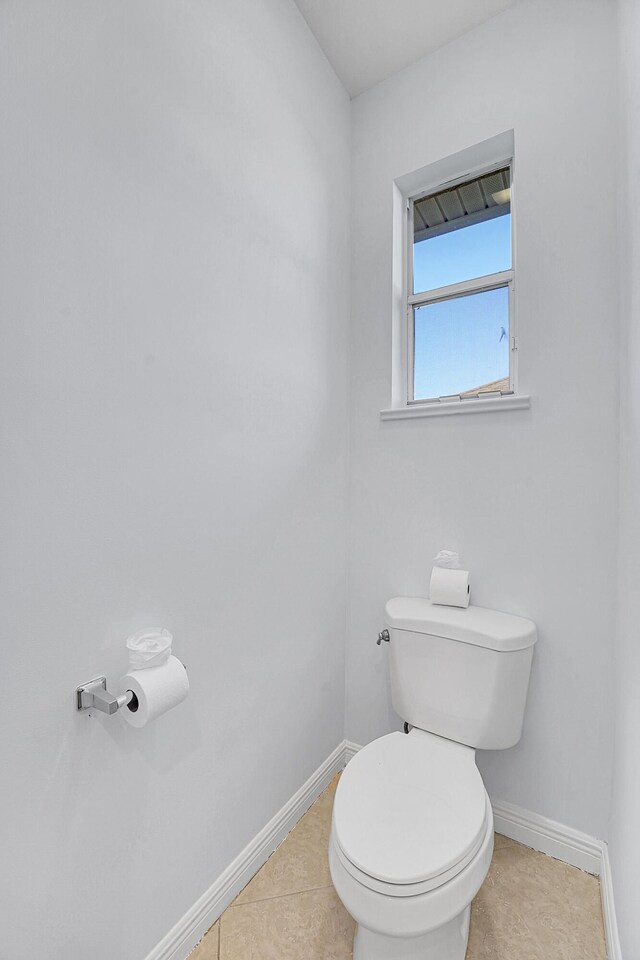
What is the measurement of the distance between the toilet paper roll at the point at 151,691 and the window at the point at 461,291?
4.03 feet

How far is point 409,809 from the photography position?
103 cm

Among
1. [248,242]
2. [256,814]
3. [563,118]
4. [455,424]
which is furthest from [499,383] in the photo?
[256,814]

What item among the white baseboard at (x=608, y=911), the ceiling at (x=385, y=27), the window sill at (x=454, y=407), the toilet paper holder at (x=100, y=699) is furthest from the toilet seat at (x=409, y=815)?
the ceiling at (x=385, y=27)

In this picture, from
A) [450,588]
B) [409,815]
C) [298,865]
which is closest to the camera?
[409,815]

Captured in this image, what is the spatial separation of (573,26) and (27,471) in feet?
6.41

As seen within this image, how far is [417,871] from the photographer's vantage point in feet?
2.90

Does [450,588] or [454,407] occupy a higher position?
[454,407]

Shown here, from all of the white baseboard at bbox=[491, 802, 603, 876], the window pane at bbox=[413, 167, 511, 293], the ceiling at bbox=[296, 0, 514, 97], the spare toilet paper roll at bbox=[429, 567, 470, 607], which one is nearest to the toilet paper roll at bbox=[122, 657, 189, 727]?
the spare toilet paper roll at bbox=[429, 567, 470, 607]

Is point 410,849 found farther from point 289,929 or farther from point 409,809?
point 289,929

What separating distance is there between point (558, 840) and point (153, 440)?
5.41 ft

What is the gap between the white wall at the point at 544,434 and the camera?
132 centimetres

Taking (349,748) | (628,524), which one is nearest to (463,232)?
(628,524)

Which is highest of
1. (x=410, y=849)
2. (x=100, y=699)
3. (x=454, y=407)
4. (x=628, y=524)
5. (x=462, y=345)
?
(x=462, y=345)

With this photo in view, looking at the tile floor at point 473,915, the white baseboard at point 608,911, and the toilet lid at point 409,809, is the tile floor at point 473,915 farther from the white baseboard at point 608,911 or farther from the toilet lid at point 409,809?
the toilet lid at point 409,809
